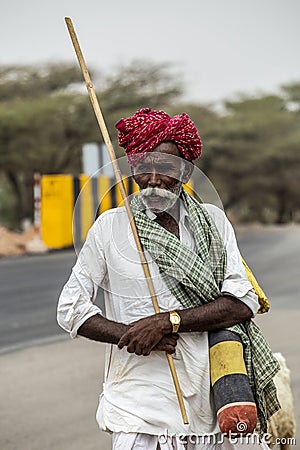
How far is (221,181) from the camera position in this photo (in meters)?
39.2

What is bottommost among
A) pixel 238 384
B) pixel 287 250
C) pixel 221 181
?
pixel 221 181

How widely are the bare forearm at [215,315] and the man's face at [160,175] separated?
0.38 m

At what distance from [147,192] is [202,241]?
251 millimetres

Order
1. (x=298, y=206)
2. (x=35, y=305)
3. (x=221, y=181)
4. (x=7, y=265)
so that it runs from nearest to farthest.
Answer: (x=35, y=305) → (x=7, y=265) → (x=221, y=181) → (x=298, y=206)

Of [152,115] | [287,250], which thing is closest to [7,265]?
[287,250]

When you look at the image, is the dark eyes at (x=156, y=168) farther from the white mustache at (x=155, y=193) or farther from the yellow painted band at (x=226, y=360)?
the yellow painted band at (x=226, y=360)

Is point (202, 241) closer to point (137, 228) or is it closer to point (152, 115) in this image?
point (137, 228)

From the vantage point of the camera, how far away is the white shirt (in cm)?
347

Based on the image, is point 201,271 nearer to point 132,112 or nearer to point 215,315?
point 215,315

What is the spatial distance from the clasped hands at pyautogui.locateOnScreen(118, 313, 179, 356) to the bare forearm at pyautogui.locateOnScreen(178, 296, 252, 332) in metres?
0.06

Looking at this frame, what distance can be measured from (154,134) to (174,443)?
104 cm

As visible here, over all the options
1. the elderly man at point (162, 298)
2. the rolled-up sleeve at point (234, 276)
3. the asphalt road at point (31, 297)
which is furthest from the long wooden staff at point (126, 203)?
the asphalt road at point (31, 297)

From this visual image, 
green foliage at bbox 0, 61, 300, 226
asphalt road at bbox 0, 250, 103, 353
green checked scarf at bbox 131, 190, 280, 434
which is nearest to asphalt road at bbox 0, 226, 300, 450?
asphalt road at bbox 0, 250, 103, 353

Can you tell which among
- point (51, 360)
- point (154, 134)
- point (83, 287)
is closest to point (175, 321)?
point (83, 287)
